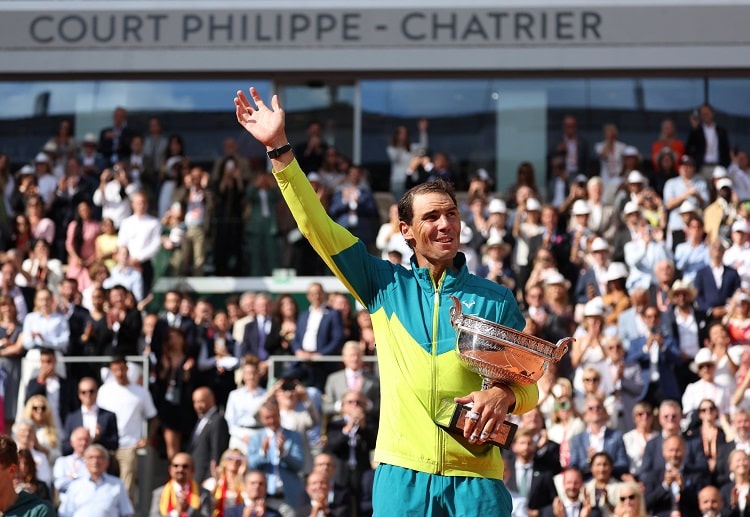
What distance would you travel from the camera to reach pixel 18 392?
14.7 meters

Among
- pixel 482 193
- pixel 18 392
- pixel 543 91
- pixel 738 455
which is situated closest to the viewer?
pixel 738 455

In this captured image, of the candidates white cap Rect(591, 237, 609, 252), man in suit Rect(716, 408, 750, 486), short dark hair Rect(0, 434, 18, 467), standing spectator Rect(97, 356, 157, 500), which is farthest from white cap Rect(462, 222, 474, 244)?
short dark hair Rect(0, 434, 18, 467)

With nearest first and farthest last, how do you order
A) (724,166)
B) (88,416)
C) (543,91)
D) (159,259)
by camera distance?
(88,416)
(159,259)
(724,166)
(543,91)

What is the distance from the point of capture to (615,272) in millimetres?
15539

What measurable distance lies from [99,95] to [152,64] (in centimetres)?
98

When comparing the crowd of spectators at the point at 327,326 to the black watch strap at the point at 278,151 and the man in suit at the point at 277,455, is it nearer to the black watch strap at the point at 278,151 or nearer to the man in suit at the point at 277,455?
the man in suit at the point at 277,455

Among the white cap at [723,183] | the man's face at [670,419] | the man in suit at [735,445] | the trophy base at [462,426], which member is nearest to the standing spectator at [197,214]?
the white cap at [723,183]

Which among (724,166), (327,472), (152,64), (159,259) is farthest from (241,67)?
(327,472)

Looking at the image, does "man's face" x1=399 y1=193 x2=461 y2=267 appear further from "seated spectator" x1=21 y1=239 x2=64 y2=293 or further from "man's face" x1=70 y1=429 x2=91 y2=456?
"seated spectator" x1=21 y1=239 x2=64 y2=293

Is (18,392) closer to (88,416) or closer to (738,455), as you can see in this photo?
(88,416)

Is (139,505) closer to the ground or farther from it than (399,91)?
closer to the ground

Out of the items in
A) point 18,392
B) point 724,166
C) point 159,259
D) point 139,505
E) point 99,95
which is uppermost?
point 99,95

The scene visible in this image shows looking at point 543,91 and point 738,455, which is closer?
point 738,455

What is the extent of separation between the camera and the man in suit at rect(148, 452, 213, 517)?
12547 mm
